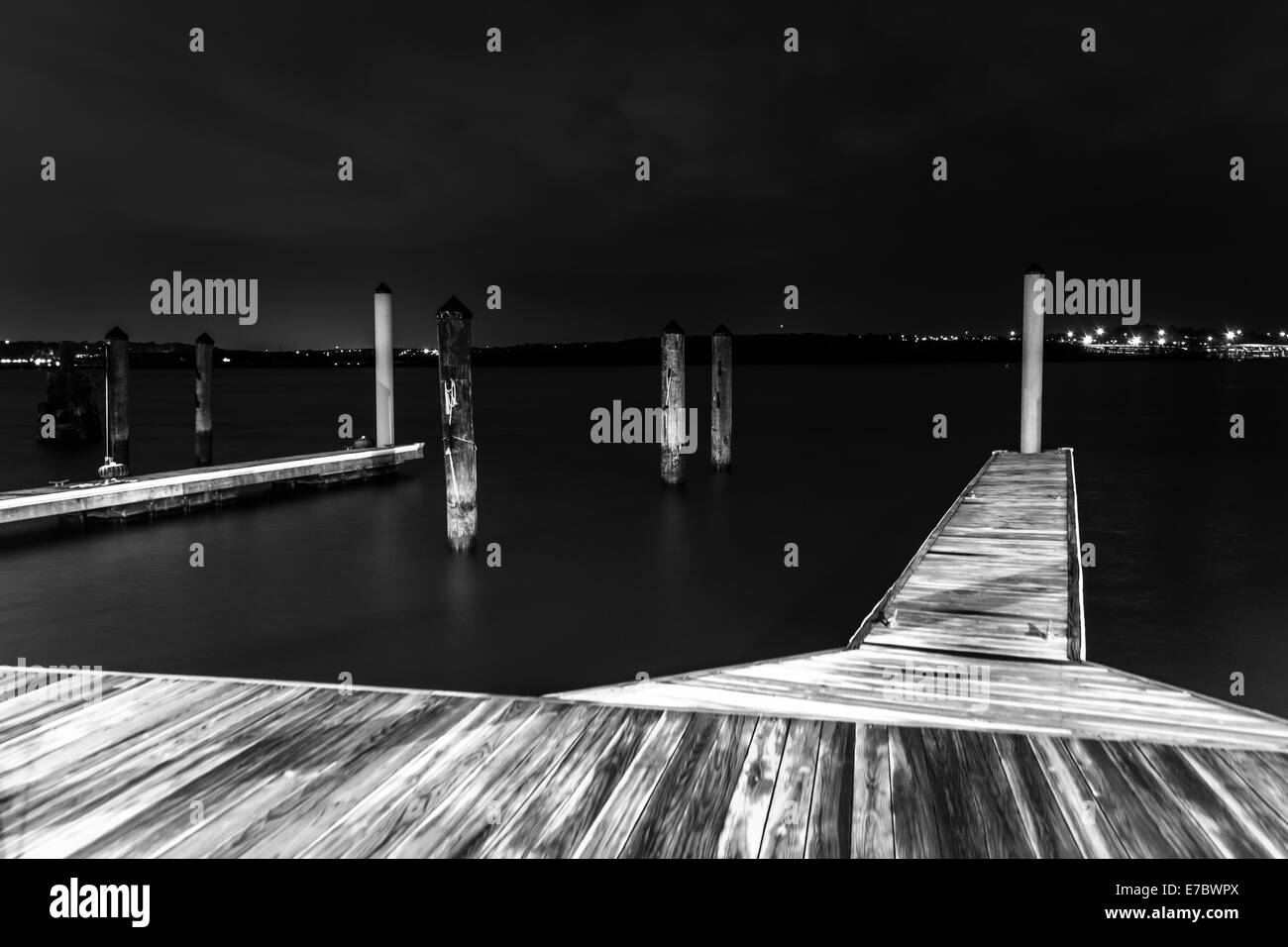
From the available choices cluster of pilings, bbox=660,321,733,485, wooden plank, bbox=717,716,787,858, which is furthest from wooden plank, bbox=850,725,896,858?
cluster of pilings, bbox=660,321,733,485

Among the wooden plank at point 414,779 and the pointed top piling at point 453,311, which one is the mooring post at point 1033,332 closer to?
the pointed top piling at point 453,311

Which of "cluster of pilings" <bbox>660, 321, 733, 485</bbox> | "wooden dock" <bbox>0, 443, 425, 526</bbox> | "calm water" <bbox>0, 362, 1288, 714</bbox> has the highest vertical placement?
"cluster of pilings" <bbox>660, 321, 733, 485</bbox>

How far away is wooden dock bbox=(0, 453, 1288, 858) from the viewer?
2.47 meters

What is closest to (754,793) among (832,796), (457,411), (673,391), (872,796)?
Result: (832,796)

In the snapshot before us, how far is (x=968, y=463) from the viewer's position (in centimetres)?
2000

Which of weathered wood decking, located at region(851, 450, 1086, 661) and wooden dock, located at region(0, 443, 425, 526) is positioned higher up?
wooden dock, located at region(0, 443, 425, 526)

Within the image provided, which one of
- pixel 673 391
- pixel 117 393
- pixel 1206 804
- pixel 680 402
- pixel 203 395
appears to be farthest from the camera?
pixel 203 395

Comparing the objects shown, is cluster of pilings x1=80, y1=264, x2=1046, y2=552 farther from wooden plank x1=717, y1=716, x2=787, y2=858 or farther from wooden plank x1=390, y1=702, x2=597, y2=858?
wooden plank x1=717, y1=716, x2=787, y2=858

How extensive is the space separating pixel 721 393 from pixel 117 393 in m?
10.1

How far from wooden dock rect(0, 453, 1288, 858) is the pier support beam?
10013 mm

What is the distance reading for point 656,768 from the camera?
2.91 meters

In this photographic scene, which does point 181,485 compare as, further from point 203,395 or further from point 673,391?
point 673,391
